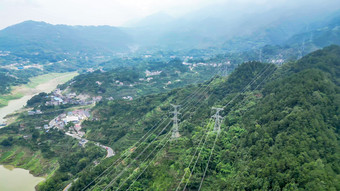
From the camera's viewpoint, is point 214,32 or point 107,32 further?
point 107,32

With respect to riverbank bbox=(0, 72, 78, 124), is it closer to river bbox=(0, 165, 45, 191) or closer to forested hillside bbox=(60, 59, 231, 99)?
forested hillside bbox=(60, 59, 231, 99)

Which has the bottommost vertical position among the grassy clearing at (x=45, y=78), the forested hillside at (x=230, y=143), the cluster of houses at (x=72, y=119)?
the grassy clearing at (x=45, y=78)

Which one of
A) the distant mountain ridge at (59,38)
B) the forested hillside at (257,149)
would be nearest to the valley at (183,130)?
the forested hillside at (257,149)

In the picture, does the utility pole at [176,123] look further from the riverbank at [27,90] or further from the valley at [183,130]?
the riverbank at [27,90]

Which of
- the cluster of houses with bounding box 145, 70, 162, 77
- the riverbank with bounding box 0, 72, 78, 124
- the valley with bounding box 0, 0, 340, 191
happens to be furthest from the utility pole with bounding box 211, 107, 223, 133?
the cluster of houses with bounding box 145, 70, 162, 77

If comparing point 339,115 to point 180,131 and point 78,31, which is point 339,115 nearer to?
point 180,131

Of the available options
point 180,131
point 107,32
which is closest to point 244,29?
point 107,32
